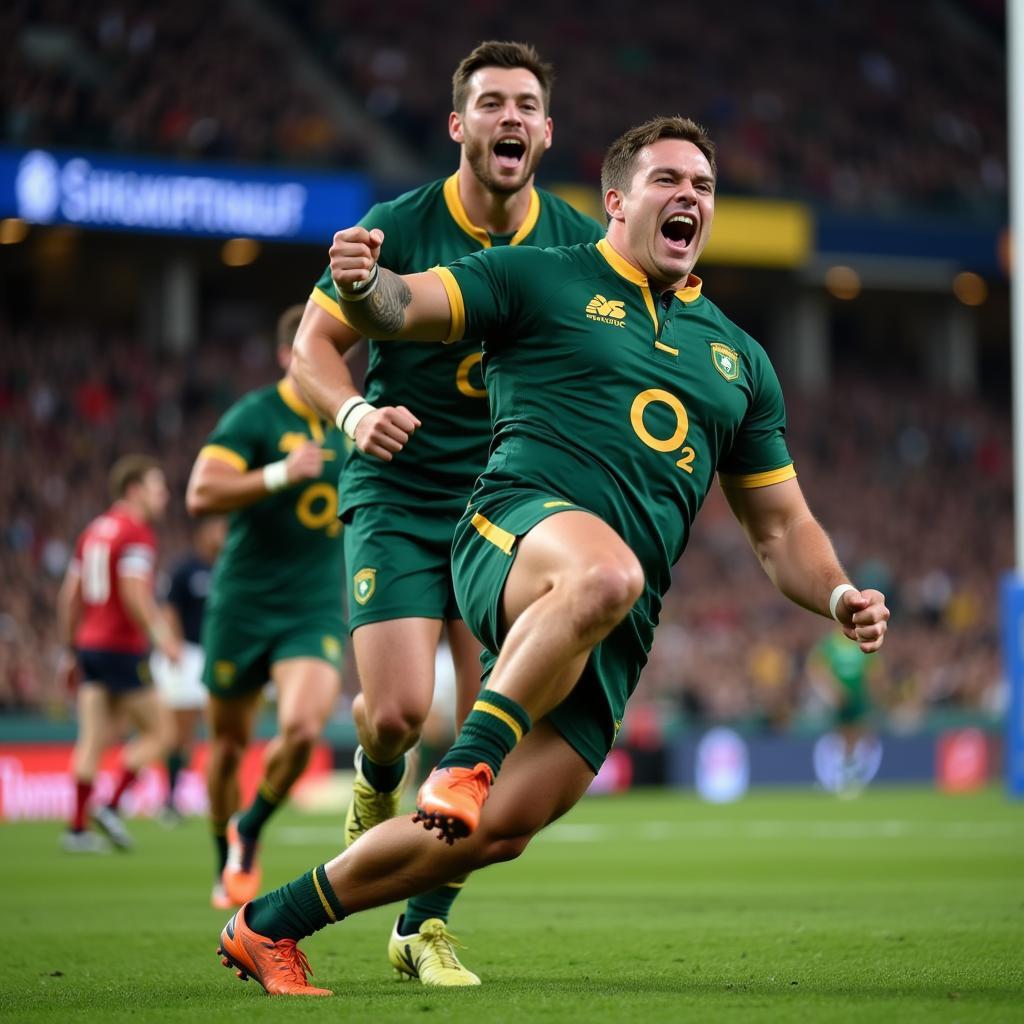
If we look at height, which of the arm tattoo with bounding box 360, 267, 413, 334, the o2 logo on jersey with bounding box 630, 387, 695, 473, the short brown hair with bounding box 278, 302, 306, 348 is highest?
the short brown hair with bounding box 278, 302, 306, 348

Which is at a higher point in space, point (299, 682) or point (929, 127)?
point (929, 127)

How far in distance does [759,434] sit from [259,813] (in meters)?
4.01

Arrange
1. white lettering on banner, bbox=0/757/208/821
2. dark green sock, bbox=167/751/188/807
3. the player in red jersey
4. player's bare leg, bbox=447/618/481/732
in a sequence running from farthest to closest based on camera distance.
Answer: white lettering on banner, bbox=0/757/208/821 < dark green sock, bbox=167/751/188/807 < the player in red jersey < player's bare leg, bbox=447/618/481/732

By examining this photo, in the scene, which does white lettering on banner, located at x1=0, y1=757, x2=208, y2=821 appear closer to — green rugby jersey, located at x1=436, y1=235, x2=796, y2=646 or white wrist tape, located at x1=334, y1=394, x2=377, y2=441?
white wrist tape, located at x1=334, y1=394, x2=377, y2=441

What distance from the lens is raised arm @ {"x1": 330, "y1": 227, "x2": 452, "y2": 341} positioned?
4590 mm

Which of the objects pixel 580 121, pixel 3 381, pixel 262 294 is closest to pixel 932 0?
Answer: pixel 580 121

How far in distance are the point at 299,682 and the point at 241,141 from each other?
2276cm

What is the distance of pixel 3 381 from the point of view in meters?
27.9

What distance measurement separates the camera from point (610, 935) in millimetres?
6855

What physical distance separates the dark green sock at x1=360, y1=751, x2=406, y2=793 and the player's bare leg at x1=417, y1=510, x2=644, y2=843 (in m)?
1.66

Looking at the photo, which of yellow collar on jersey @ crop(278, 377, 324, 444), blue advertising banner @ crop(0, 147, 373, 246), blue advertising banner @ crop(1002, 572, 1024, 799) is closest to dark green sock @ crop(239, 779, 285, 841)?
yellow collar on jersey @ crop(278, 377, 324, 444)

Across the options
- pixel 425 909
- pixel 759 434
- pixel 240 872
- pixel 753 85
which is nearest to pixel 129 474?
pixel 240 872

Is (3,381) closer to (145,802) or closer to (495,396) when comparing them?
(145,802)

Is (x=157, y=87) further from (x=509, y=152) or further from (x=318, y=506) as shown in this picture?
(x=509, y=152)
